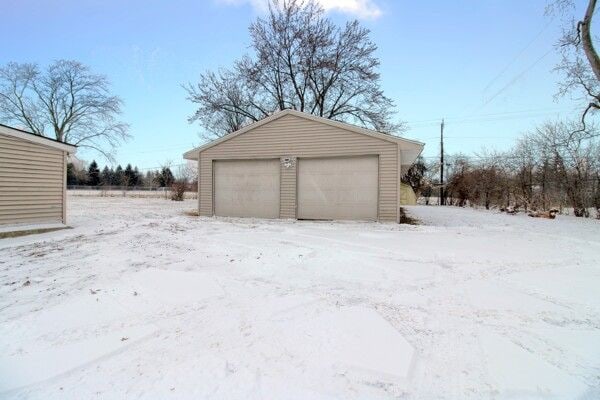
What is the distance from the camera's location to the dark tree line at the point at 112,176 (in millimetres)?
53594

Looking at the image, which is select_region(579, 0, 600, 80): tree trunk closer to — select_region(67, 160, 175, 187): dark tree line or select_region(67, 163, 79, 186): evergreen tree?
select_region(67, 160, 175, 187): dark tree line

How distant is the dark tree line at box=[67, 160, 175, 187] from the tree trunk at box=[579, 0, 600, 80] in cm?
4703

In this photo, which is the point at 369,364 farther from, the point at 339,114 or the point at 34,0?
the point at 339,114

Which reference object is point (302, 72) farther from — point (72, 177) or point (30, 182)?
point (72, 177)

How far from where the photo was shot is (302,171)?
11.8m

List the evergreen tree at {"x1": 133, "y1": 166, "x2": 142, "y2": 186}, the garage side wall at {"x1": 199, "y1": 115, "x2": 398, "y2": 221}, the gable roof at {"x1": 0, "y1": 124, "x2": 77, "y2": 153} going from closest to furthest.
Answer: the gable roof at {"x1": 0, "y1": 124, "x2": 77, "y2": 153}
the garage side wall at {"x1": 199, "y1": 115, "x2": 398, "y2": 221}
the evergreen tree at {"x1": 133, "y1": 166, "x2": 142, "y2": 186}

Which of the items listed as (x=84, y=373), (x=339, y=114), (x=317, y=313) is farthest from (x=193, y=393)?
(x=339, y=114)

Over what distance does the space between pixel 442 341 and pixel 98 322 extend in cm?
305

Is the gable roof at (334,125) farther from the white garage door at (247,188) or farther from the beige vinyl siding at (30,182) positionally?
the beige vinyl siding at (30,182)

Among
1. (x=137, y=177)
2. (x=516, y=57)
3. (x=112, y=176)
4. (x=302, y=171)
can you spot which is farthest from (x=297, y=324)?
(x=137, y=177)

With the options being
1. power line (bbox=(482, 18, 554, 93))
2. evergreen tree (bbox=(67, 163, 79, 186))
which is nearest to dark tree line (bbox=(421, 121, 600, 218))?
power line (bbox=(482, 18, 554, 93))

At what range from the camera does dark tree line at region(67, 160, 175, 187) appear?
53594mm

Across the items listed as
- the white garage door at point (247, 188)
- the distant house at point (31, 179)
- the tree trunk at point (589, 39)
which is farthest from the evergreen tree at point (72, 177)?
the tree trunk at point (589, 39)

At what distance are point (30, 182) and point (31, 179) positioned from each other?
0.08 m
